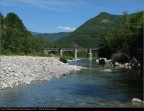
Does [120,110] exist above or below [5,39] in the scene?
below

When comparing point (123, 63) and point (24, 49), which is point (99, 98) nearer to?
point (123, 63)

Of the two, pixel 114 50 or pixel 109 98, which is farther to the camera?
pixel 114 50

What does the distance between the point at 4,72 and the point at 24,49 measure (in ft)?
258

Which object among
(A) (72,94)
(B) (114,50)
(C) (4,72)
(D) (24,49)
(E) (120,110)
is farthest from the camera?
(D) (24,49)

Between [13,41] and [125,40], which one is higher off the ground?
[13,41]

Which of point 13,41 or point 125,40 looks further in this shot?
point 13,41

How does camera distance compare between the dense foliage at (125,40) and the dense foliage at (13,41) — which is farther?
the dense foliage at (13,41)

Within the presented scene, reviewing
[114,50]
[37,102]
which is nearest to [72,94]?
[37,102]

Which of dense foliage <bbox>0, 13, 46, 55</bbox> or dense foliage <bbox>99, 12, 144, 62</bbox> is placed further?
dense foliage <bbox>0, 13, 46, 55</bbox>

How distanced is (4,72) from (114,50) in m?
54.4

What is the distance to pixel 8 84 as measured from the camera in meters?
30.5

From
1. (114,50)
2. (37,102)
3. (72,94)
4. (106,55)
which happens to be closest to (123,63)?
(114,50)

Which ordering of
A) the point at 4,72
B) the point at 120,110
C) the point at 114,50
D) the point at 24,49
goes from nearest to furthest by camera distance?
the point at 120,110 → the point at 4,72 → the point at 114,50 → the point at 24,49

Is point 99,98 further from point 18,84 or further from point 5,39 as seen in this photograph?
point 5,39
